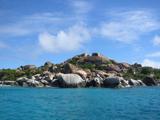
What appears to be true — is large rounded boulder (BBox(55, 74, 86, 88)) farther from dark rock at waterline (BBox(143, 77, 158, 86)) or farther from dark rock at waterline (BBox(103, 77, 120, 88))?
dark rock at waterline (BBox(143, 77, 158, 86))

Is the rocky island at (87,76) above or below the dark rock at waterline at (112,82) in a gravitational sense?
above

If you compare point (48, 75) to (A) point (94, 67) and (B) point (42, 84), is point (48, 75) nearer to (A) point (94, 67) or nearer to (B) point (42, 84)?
(B) point (42, 84)

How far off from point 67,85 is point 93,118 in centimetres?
8946

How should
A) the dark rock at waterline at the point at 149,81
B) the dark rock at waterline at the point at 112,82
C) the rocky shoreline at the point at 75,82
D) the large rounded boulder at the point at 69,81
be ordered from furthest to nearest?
1. the dark rock at waterline at the point at 149,81
2. the rocky shoreline at the point at 75,82
3. the dark rock at waterline at the point at 112,82
4. the large rounded boulder at the point at 69,81

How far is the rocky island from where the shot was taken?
129 m

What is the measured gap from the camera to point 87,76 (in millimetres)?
149500

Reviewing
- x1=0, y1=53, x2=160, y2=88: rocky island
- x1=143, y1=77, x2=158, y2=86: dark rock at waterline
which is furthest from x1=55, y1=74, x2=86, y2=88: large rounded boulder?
x1=143, y1=77, x2=158, y2=86: dark rock at waterline

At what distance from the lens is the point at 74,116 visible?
39.3m

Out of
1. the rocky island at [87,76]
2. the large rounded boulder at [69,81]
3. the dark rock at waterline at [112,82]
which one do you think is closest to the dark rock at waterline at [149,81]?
the rocky island at [87,76]

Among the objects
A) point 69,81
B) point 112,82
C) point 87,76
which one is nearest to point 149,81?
point 87,76

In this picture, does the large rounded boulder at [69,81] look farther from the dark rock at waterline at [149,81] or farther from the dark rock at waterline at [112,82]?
the dark rock at waterline at [149,81]

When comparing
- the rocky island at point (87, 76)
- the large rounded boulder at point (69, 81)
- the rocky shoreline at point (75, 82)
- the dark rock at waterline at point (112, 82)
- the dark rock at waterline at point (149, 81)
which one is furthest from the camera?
the dark rock at waterline at point (149, 81)

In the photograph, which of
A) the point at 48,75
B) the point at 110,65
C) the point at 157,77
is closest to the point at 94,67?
the point at 110,65

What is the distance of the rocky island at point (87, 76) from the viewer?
5079 inches
